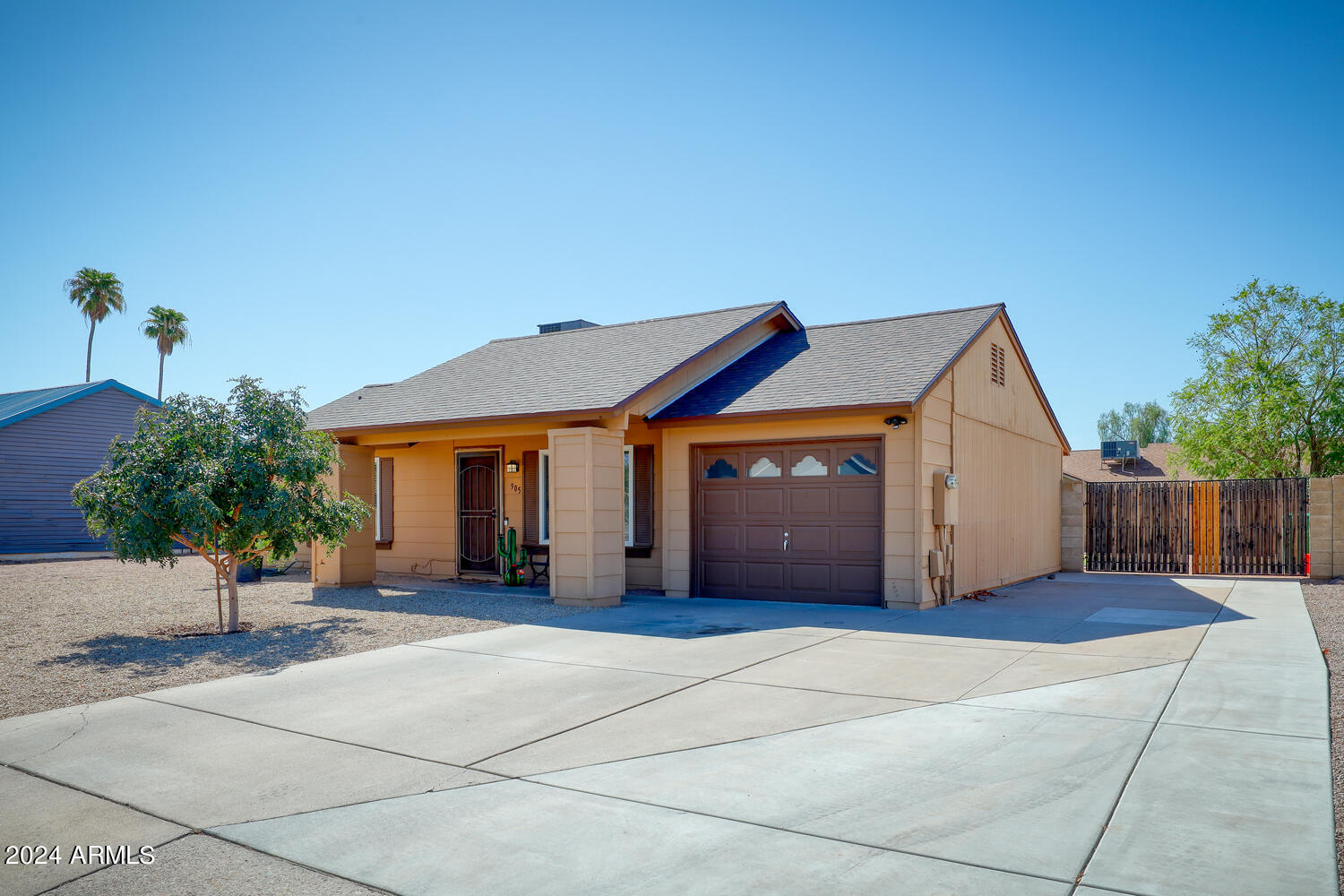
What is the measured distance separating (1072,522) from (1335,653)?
36.2 ft

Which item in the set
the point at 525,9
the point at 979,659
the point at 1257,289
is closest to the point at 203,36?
the point at 525,9

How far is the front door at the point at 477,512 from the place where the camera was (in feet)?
49.2

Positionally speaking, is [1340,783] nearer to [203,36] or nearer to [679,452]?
[679,452]

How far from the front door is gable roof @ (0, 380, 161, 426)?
14.3 meters

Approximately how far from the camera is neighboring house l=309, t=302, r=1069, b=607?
11305 millimetres

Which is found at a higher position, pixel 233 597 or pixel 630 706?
pixel 233 597

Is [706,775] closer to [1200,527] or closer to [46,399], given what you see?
[1200,527]

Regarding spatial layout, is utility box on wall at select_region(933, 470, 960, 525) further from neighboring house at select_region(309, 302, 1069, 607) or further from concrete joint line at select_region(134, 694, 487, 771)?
concrete joint line at select_region(134, 694, 487, 771)

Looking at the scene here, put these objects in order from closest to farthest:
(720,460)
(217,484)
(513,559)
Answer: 1. (217,484)
2. (720,460)
3. (513,559)

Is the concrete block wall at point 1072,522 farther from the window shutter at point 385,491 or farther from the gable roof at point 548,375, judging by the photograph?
the window shutter at point 385,491

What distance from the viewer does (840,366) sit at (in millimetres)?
12781

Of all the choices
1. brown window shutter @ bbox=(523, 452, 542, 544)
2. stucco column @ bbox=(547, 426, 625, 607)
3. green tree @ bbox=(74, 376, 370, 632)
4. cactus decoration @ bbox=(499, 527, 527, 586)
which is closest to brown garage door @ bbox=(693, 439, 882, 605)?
stucco column @ bbox=(547, 426, 625, 607)

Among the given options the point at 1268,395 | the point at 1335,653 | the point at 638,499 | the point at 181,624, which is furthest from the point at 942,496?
the point at 1268,395

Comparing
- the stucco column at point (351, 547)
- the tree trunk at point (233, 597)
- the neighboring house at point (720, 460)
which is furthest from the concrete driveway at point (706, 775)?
the stucco column at point (351, 547)
